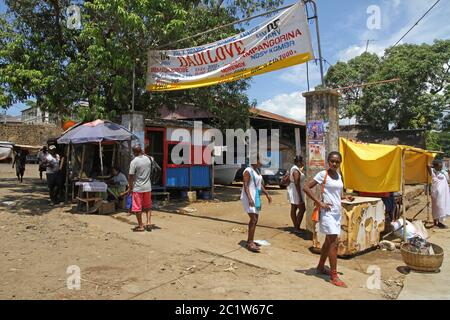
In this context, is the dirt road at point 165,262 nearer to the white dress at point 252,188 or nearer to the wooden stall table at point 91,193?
the wooden stall table at point 91,193

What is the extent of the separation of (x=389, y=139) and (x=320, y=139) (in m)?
19.3

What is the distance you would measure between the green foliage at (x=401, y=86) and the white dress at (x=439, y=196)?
14719 millimetres

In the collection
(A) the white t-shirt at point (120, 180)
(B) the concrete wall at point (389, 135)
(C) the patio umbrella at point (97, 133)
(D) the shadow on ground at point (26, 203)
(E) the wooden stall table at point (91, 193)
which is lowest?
(D) the shadow on ground at point (26, 203)

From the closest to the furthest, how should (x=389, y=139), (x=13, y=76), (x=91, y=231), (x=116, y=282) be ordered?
1. (x=116, y=282)
2. (x=91, y=231)
3. (x=13, y=76)
4. (x=389, y=139)

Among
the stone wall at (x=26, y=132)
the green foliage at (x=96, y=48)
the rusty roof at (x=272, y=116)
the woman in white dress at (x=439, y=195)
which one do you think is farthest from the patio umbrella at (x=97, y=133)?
the stone wall at (x=26, y=132)

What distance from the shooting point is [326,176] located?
511 centimetres

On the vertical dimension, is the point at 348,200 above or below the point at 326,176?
below

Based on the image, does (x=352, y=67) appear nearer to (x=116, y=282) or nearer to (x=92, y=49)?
(x=92, y=49)

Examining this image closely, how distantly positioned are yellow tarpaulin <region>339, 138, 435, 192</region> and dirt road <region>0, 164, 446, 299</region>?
1.43 m

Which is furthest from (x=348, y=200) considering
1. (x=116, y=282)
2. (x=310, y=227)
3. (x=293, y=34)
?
(x=116, y=282)

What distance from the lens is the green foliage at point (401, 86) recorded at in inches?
922

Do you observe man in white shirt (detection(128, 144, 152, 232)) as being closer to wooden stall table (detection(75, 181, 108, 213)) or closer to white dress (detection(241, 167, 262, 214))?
white dress (detection(241, 167, 262, 214))

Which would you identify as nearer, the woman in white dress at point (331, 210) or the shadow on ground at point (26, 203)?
the woman in white dress at point (331, 210)

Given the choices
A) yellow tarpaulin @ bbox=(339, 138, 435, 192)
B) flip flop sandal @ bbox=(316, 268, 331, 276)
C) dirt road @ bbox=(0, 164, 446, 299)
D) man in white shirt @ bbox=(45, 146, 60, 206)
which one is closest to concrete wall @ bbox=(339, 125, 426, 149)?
yellow tarpaulin @ bbox=(339, 138, 435, 192)
